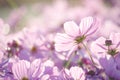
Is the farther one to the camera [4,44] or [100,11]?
[100,11]

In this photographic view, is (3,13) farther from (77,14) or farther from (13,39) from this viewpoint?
(13,39)

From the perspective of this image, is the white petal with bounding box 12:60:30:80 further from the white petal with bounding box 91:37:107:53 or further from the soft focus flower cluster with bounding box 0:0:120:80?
the white petal with bounding box 91:37:107:53

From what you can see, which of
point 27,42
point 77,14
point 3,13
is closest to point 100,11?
point 77,14

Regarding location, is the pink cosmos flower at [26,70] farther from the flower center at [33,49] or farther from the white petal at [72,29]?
the flower center at [33,49]

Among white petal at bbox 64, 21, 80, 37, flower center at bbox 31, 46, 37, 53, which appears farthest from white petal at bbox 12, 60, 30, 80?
flower center at bbox 31, 46, 37, 53

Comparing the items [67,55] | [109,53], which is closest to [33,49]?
[67,55]

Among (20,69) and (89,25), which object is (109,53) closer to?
(89,25)
